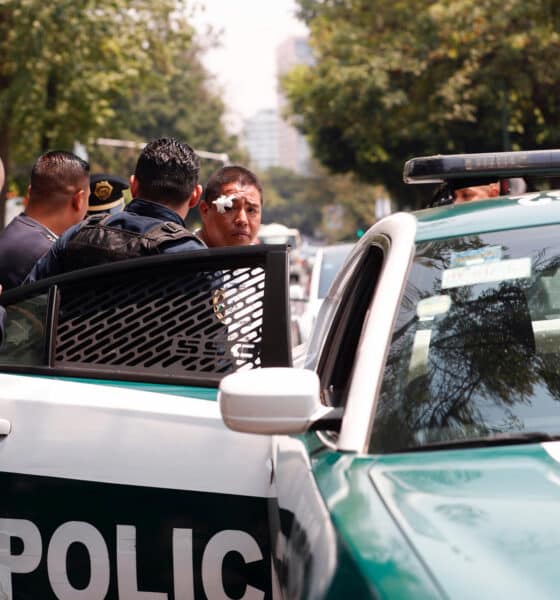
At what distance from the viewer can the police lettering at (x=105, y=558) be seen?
10.5 ft

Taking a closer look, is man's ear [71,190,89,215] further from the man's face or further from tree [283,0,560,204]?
tree [283,0,560,204]

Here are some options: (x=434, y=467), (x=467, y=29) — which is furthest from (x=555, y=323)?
(x=467, y=29)

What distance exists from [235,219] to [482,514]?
3.59 m

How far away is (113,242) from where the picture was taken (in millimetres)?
3969

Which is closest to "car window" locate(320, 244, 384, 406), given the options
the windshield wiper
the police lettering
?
the police lettering

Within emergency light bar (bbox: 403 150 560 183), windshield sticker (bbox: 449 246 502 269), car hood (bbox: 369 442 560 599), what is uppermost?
emergency light bar (bbox: 403 150 560 183)

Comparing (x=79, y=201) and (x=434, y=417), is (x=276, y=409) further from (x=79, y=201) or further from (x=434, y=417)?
(x=79, y=201)

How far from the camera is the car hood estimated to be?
200cm

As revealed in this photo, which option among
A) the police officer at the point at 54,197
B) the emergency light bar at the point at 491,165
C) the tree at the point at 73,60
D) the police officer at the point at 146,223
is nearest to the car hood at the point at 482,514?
the emergency light bar at the point at 491,165

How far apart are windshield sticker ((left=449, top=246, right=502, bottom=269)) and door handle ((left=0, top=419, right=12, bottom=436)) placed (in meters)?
1.22

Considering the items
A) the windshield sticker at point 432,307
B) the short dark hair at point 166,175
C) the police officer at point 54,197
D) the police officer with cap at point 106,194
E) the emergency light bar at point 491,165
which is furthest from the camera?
the police officer with cap at point 106,194

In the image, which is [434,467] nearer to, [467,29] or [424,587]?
[424,587]

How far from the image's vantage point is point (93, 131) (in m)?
29.7

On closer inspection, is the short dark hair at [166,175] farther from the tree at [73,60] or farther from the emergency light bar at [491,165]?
the tree at [73,60]
